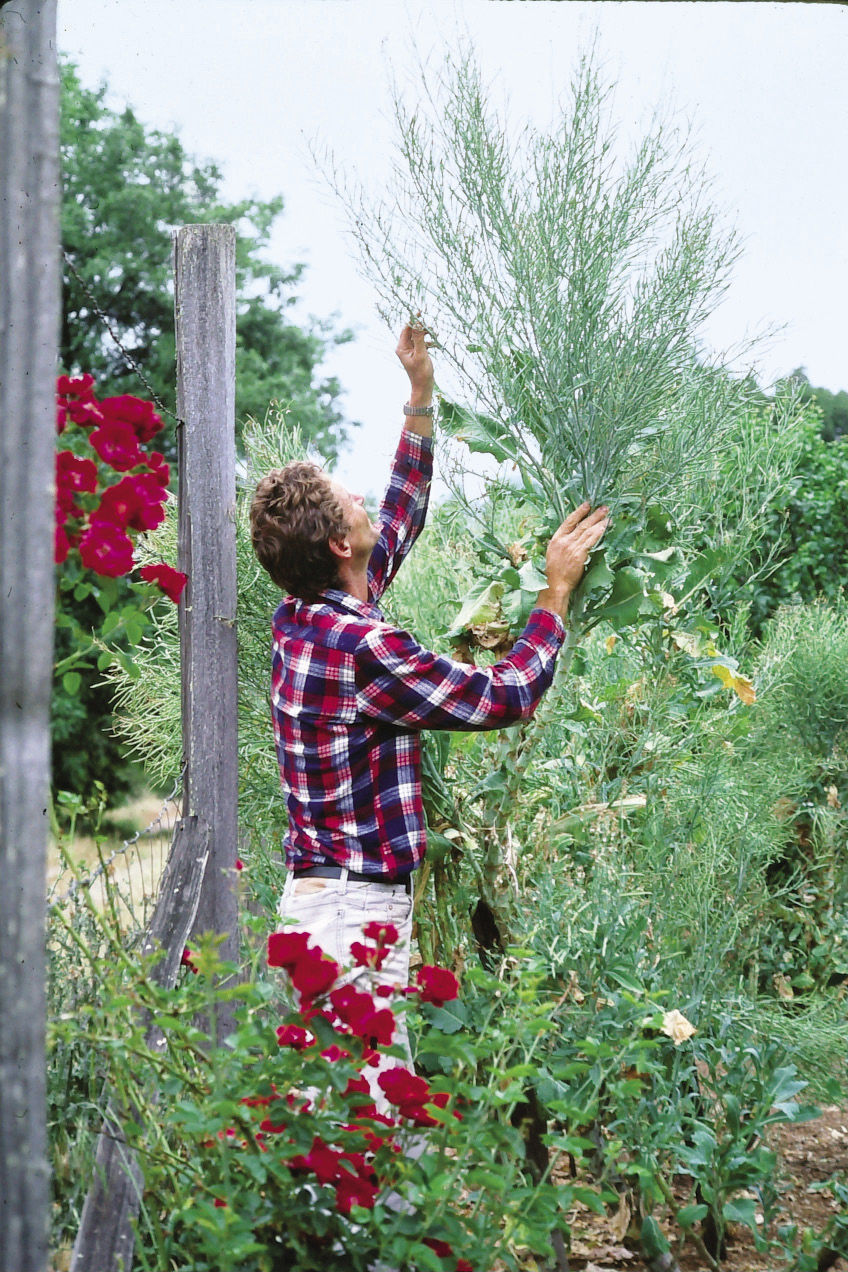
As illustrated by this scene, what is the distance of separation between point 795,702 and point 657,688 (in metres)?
1.84

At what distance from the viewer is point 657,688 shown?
3.17 m

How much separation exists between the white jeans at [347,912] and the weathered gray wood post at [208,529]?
0.39 meters

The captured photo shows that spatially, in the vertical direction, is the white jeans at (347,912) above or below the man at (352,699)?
below

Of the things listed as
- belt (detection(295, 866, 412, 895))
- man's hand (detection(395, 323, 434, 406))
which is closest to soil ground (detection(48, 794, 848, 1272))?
belt (detection(295, 866, 412, 895))

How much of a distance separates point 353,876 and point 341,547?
26.8 inches

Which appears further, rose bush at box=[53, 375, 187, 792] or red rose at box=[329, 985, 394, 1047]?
rose bush at box=[53, 375, 187, 792]

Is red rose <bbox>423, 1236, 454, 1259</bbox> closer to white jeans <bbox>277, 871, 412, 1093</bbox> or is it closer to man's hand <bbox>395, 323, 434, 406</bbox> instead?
white jeans <bbox>277, 871, 412, 1093</bbox>

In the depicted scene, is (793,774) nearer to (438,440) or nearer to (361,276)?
(438,440)

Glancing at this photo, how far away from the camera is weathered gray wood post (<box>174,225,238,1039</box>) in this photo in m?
2.68

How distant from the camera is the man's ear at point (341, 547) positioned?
94.2 inches

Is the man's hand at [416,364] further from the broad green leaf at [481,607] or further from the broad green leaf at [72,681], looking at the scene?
the broad green leaf at [72,681]

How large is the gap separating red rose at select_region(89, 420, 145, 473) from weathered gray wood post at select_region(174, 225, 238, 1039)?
35.1 inches

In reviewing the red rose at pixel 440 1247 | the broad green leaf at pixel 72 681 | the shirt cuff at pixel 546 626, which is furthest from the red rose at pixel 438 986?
the shirt cuff at pixel 546 626

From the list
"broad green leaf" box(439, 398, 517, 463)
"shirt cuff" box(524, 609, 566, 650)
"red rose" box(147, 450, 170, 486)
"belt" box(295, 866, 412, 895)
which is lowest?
"belt" box(295, 866, 412, 895)
